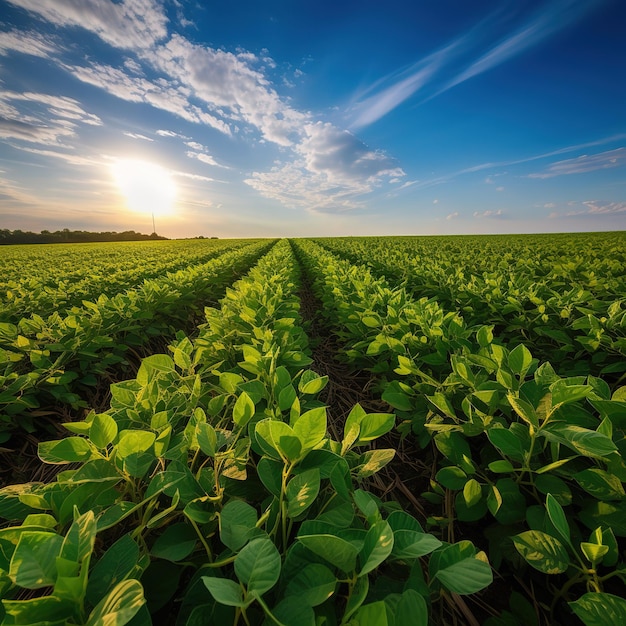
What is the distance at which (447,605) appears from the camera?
48.3 inches

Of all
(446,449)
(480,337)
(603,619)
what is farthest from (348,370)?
(603,619)

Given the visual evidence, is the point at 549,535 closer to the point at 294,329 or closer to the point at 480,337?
the point at 480,337

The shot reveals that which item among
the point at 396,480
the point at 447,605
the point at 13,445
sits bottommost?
the point at 13,445

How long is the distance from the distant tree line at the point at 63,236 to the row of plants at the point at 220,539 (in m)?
77.9

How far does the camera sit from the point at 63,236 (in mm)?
64188

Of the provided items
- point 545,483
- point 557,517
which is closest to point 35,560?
point 557,517

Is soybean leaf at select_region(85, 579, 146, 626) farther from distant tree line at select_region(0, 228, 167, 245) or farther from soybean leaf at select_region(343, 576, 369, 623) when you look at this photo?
distant tree line at select_region(0, 228, 167, 245)

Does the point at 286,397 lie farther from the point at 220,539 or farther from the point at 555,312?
the point at 555,312

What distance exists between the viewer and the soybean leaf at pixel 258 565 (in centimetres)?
52

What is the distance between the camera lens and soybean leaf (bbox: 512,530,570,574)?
0.78 meters

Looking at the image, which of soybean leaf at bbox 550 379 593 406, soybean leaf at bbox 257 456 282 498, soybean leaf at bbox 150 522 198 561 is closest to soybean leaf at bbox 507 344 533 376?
soybean leaf at bbox 550 379 593 406

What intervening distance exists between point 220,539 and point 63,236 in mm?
83405

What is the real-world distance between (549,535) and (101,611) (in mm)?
1033

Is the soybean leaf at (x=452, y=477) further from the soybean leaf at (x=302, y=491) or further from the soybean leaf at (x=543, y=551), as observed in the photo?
the soybean leaf at (x=302, y=491)
